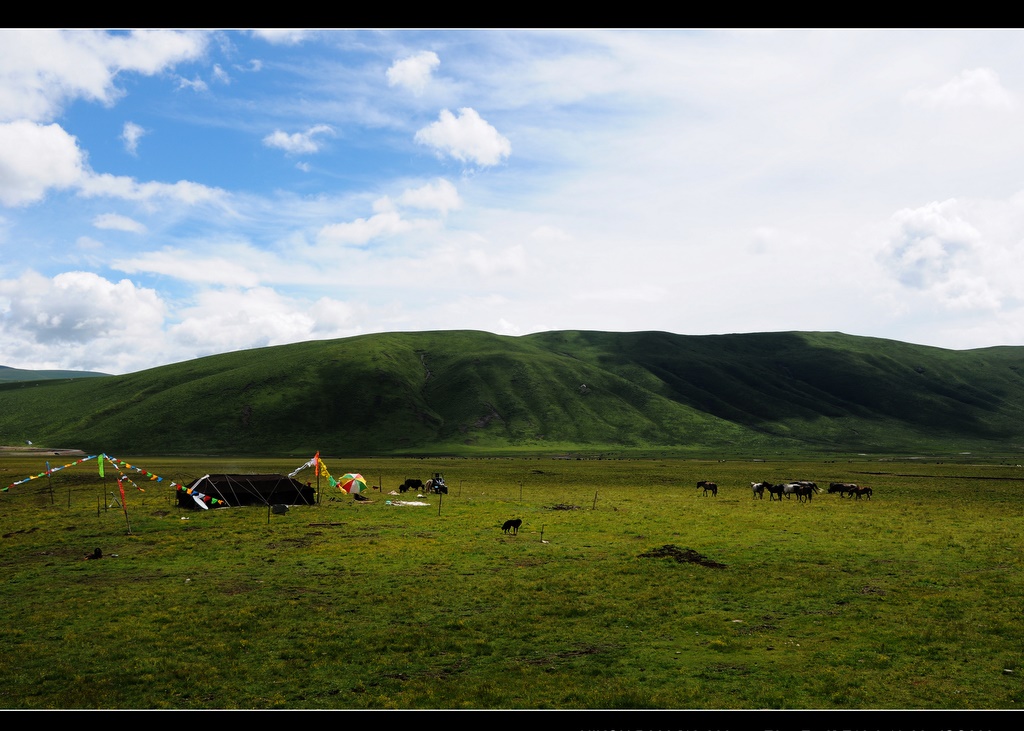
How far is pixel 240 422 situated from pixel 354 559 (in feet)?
570

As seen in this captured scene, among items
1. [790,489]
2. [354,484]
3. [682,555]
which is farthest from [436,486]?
[790,489]

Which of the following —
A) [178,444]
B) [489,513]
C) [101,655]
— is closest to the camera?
[101,655]

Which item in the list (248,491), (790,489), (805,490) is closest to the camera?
(248,491)

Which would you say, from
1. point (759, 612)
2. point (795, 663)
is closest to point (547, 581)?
point (759, 612)

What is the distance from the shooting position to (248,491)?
4662 cm

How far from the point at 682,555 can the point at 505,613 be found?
1225 cm

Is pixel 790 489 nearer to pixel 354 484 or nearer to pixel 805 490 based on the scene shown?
pixel 805 490

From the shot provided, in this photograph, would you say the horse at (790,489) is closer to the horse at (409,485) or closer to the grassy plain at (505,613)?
the grassy plain at (505,613)

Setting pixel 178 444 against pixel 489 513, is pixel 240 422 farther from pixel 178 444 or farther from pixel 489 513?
pixel 489 513

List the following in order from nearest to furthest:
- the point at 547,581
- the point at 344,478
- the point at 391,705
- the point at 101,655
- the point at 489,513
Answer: the point at 391,705, the point at 101,655, the point at 547,581, the point at 489,513, the point at 344,478

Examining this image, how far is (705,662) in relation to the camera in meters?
16.8

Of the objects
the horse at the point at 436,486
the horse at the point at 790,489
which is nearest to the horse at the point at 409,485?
the horse at the point at 436,486

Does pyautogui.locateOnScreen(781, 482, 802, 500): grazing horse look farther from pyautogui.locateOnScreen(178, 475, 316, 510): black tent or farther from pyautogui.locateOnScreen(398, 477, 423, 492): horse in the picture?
pyautogui.locateOnScreen(178, 475, 316, 510): black tent

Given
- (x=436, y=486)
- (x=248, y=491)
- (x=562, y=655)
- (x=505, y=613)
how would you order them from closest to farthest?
(x=562, y=655)
(x=505, y=613)
(x=248, y=491)
(x=436, y=486)
